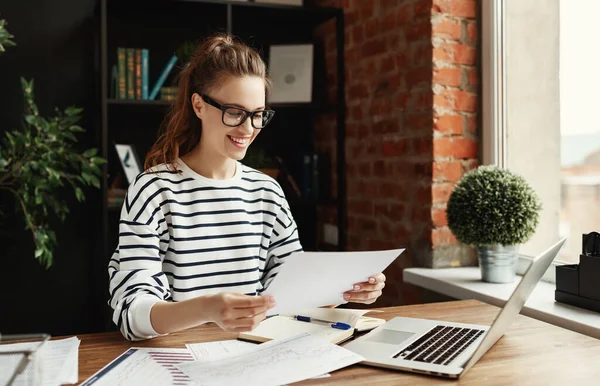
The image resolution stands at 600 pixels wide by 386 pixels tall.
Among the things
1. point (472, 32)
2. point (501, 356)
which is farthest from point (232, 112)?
point (472, 32)

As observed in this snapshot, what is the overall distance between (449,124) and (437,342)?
3.97 ft

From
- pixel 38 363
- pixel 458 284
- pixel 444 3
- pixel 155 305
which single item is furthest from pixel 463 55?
pixel 38 363

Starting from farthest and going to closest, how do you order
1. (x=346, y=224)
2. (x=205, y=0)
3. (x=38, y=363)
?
(x=346, y=224) < (x=205, y=0) < (x=38, y=363)

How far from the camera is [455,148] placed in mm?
2307

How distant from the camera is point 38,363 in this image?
0.93 metres

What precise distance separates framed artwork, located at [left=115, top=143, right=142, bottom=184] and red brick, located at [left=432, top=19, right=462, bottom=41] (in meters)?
1.49

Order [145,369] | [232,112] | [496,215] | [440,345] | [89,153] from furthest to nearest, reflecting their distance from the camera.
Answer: [89,153]
[496,215]
[232,112]
[440,345]
[145,369]

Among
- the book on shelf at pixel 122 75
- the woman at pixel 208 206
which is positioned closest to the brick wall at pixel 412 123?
the woman at pixel 208 206

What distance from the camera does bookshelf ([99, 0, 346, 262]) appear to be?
2.82 metres

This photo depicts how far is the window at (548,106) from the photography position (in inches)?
76.5

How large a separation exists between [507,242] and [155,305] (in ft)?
3.92

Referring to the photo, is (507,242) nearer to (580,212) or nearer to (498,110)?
(580,212)

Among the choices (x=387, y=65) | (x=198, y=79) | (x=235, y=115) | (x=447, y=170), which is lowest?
(x=447, y=170)

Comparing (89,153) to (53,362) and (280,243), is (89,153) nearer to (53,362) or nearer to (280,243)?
(280,243)
